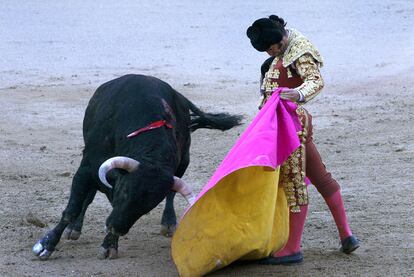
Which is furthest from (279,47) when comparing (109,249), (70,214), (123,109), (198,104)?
(198,104)

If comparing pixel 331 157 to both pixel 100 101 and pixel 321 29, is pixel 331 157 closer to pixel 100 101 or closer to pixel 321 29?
pixel 100 101

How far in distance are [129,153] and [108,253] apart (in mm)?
518

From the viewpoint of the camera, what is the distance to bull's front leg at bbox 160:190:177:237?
574 centimetres

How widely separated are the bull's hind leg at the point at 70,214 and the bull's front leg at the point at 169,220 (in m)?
0.51

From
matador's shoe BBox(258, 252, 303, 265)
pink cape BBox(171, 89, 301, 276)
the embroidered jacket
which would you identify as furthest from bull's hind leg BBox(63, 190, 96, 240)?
the embroidered jacket

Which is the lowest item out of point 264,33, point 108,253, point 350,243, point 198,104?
point 198,104

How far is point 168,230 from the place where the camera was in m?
5.75

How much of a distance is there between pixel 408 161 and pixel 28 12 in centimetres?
1050

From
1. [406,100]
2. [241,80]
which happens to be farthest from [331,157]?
[241,80]

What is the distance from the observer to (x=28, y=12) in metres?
16.5

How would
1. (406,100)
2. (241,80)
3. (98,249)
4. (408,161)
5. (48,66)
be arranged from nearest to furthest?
(98,249), (408,161), (406,100), (241,80), (48,66)

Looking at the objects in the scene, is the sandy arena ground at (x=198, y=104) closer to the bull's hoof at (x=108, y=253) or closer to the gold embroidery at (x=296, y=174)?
the bull's hoof at (x=108, y=253)

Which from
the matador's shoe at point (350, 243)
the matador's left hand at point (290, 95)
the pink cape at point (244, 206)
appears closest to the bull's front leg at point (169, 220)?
the pink cape at point (244, 206)

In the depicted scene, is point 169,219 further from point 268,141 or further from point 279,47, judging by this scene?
point 279,47
